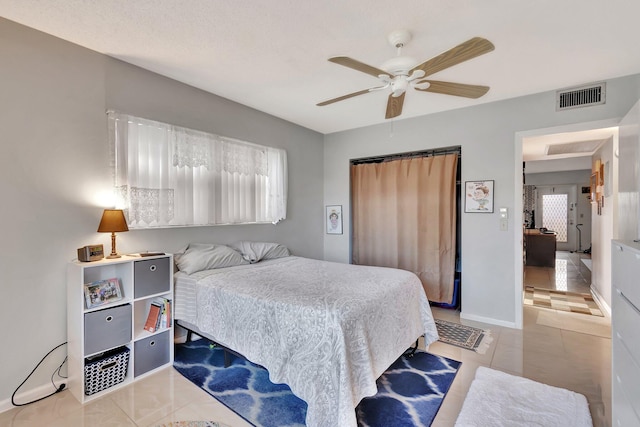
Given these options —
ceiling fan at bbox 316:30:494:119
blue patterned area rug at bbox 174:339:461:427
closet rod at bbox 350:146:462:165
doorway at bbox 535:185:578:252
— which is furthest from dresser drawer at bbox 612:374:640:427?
doorway at bbox 535:185:578:252

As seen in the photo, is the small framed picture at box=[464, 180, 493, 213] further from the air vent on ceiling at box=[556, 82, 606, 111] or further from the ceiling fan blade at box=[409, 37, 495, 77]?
the ceiling fan blade at box=[409, 37, 495, 77]

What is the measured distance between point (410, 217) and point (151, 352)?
3.29m

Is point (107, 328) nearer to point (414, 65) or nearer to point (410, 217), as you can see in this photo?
point (414, 65)

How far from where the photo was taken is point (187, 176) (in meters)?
2.92

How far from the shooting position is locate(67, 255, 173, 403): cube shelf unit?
2.02 meters

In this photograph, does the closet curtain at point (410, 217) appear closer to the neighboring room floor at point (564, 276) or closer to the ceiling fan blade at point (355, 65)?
the ceiling fan blade at point (355, 65)

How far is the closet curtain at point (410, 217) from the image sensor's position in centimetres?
376

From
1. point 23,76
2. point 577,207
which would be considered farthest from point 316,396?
point 577,207

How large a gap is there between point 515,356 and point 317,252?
280 cm

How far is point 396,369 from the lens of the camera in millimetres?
2396

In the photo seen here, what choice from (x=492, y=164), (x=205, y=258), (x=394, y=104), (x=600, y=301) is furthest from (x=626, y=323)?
(x=600, y=301)

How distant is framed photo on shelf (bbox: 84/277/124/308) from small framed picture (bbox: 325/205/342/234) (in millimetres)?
3027

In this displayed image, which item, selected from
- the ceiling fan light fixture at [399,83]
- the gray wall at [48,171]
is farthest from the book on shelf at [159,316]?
the ceiling fan light fixture at [399,83]

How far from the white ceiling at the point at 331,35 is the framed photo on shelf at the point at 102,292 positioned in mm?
1816
